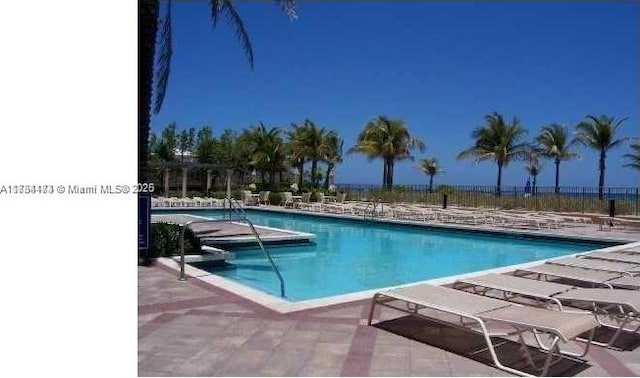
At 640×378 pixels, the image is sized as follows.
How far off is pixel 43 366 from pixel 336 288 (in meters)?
Answer: 5.98

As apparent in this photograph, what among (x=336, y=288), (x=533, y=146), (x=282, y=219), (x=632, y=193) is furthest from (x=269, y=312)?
(x=533, y=146)

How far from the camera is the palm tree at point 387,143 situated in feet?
110

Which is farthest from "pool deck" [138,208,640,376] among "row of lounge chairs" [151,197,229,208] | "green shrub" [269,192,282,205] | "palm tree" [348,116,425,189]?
"palm tree" [348,116,425,189]

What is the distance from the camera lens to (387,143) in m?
33.3

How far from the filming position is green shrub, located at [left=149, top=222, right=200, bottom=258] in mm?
8562

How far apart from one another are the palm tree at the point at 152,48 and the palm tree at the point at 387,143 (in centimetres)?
2397

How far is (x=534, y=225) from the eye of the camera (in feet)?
53.6

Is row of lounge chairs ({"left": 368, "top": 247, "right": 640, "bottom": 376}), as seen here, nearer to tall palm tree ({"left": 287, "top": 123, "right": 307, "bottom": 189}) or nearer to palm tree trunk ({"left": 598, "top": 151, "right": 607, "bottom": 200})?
palm tree trunk ({"left": 598, "top": 151, "right": 607, "bottom": 200})

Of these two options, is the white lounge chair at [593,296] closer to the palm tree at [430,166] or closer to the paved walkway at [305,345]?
the paved walkway at [305,345]

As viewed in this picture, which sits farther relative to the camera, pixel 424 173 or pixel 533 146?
pixel 424 173

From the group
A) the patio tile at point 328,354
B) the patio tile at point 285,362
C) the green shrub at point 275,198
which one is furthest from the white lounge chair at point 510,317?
the green shrub at point 275,198

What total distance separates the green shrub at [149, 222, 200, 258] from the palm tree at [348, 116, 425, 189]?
24838 mm

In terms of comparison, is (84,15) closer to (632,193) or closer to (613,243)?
(613,243)

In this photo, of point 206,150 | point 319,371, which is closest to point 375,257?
point 319,371
